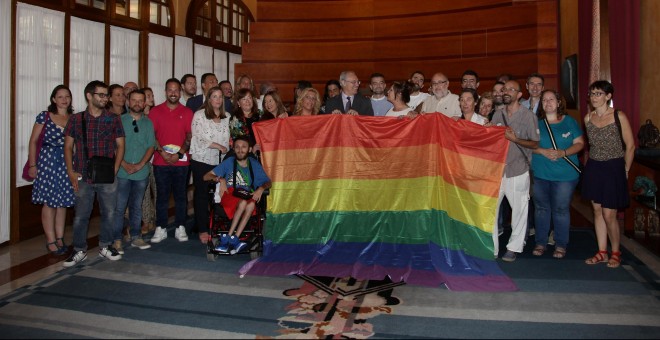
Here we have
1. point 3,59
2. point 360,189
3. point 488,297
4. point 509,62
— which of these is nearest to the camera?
point 488,297

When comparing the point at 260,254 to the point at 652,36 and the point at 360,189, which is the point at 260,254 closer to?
the point at 360,189

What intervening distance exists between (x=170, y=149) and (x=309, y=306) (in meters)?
2.55

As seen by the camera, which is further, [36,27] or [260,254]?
[36,27]

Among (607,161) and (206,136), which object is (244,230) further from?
(607,161)

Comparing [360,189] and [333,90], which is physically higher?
[333,90]

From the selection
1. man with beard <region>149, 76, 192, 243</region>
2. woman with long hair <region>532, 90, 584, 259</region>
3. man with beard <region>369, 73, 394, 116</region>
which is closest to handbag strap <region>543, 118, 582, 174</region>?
woman with long hair <region>532, 90, 584, 259</region>

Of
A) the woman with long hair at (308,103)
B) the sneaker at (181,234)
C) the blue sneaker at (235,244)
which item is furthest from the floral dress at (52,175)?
the woman with long hair at (308,103)

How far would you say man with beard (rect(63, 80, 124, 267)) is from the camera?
494 centimetres

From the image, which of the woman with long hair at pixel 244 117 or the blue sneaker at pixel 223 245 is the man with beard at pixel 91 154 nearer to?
the blue sneaker at pixel 223 245

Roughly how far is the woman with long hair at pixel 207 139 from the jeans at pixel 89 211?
0.80 m

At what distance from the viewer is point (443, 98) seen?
18.5 ft

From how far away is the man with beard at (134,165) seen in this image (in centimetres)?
529

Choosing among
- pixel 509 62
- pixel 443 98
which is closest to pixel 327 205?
pixel 443 98

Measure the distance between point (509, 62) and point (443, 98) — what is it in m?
3.40
